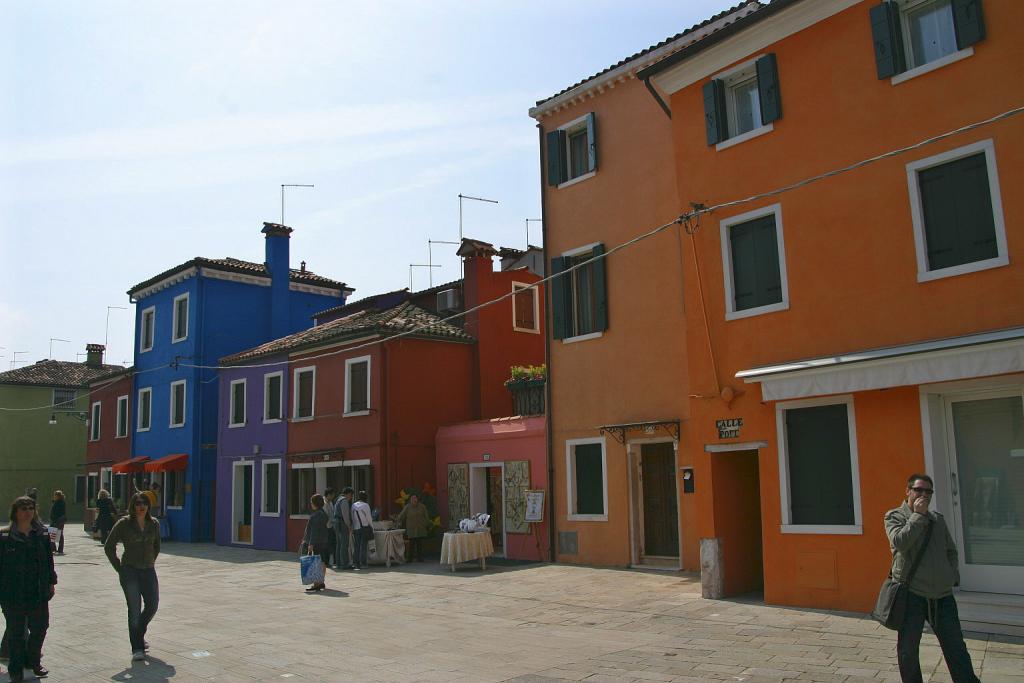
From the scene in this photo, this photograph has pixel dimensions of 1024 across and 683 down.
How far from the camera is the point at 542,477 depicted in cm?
1695

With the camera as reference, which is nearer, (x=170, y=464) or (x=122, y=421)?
(x=170, y=464)

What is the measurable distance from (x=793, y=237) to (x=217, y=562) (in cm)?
1602

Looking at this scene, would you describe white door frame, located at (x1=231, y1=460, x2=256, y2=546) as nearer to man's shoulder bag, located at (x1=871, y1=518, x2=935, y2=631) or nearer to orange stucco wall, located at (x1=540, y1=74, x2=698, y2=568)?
orange stucco wall, located at (x1=540, y1=74, x2=698, y2=568)

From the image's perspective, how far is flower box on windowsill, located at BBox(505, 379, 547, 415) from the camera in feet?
59.8

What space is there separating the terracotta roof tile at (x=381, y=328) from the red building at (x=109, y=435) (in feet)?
37.3

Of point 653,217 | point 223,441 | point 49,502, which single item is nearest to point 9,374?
point 49,502

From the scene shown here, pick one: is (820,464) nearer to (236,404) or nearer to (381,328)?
(381,328)

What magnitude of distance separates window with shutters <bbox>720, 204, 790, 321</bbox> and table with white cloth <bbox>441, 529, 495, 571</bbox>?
270 inches

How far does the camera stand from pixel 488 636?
31.8 ft

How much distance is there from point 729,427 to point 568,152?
7858 millimetres

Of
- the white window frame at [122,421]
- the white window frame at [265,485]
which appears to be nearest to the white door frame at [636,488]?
the white window frame at [265,485]

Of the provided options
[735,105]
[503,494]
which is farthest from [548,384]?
[735,105]

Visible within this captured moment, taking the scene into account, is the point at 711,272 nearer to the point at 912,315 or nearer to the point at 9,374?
the point at 912,315

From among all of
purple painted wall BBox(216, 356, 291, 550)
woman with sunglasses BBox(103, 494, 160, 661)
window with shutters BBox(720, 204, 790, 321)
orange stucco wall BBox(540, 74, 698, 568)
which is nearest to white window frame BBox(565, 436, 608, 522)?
orange stucco wall BBox(540, 74, 698, 568)
